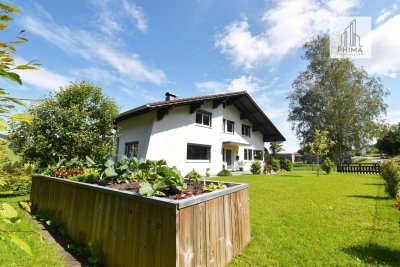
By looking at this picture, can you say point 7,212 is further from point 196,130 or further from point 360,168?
point 360,168

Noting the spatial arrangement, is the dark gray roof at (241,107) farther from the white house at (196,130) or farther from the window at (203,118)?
the window at (203,118)

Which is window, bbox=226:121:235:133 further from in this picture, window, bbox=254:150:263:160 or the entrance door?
window, bbox=254:150:263:160

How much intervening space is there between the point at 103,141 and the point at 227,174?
37.3 feet

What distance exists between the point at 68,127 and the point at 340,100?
29271mm

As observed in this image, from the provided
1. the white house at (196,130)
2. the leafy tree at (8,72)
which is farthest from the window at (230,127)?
the leafy tree at (8,72)

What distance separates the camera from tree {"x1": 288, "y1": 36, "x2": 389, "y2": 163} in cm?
2728

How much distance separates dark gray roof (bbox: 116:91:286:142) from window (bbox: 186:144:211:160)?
3.84m

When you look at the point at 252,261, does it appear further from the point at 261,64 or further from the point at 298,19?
the point at 261,64

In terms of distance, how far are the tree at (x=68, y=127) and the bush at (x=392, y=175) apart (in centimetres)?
1342

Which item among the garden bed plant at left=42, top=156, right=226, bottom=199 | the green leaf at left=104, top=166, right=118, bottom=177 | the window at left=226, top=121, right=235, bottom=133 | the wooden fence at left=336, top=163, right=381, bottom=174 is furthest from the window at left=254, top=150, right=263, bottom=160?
the green leaf at left=104, top=166, right=118, bottom=177

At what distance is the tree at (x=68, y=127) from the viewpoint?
10664 millimetres

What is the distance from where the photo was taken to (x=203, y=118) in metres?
19.8

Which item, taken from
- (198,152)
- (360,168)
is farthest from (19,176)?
(360,168)

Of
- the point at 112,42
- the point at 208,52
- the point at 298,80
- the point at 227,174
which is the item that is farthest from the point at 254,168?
the point at 112,42
